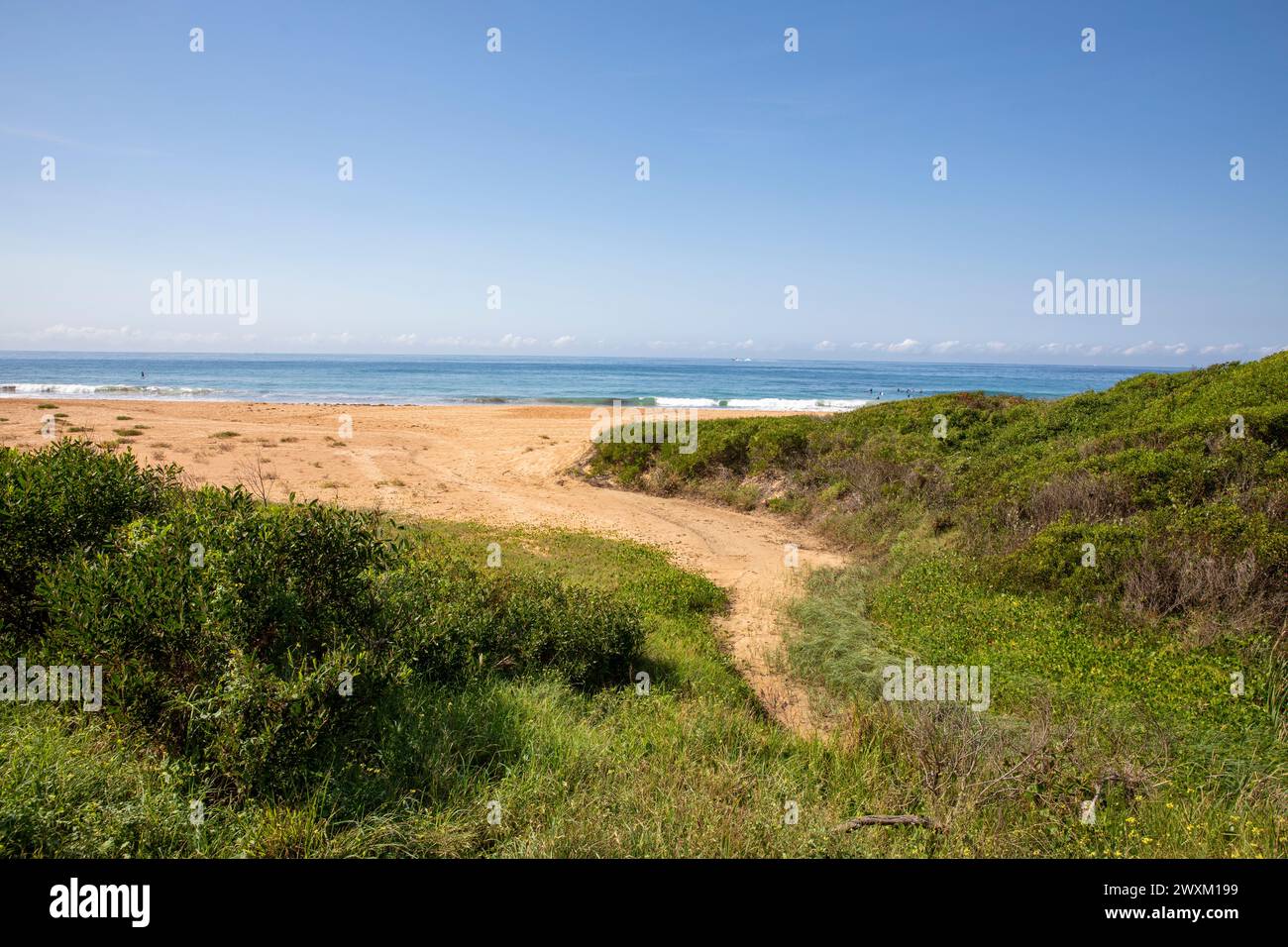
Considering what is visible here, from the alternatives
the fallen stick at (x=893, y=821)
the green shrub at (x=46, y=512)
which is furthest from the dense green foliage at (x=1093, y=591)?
the green shrub at (x=46, y=512)

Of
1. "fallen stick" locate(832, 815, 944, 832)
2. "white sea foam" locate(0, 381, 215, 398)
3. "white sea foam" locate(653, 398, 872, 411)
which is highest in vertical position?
"white sea foam" locate(0, 381, 215, 398)

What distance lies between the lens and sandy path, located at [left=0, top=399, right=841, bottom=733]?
11.6m

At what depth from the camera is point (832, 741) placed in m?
6.26

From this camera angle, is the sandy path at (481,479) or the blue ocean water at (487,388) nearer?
the sandy path at (481,479)

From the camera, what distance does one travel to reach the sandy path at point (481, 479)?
1156 cm

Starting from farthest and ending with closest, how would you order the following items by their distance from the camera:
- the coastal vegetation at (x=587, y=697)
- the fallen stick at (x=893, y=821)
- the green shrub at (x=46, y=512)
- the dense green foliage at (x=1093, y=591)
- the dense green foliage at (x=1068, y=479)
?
the dense green foliage at (x=1068, y=479) → the dense green foliage at (x=1093, y=591) → the green shrub at (x=46, y=512) → the fallen stick at (x=893, y=821) → the coastal vegetation at (x=587, y=697)

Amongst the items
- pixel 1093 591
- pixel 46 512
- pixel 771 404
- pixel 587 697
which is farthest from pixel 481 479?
pixel 771 404

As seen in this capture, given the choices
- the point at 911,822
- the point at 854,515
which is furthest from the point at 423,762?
the point at 854,515

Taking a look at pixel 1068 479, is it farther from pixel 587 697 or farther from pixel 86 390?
pixel 86 390

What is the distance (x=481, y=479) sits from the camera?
21.1m

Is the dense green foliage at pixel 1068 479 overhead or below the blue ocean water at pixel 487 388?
below

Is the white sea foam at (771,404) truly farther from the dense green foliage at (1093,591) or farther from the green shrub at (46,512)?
the green shrub at (46,512)

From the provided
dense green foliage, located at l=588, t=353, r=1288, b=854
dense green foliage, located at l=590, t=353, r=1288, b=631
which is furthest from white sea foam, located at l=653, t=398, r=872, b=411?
dense green foliage, located at l=588, t=353, r=1288, b=854

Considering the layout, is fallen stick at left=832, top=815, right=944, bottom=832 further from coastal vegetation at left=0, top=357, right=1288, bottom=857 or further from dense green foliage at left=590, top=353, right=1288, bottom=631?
dense green foliage at left=590, top=353, right=1288, bottom=631
